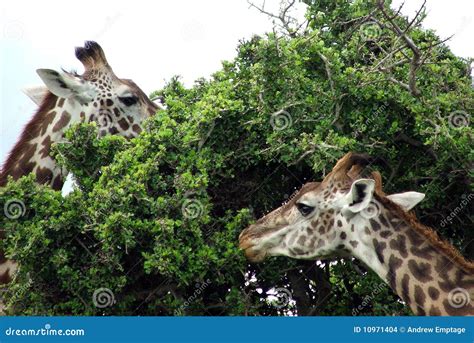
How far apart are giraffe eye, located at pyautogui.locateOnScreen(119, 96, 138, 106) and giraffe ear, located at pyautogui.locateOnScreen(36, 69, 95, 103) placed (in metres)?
0.47

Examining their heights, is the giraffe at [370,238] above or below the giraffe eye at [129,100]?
below

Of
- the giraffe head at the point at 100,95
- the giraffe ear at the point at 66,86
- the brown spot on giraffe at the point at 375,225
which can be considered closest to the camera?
the brown spot on giraffe at the point at 375,225

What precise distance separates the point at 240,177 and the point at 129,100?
2.05 meters

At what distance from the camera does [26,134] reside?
1312 cm

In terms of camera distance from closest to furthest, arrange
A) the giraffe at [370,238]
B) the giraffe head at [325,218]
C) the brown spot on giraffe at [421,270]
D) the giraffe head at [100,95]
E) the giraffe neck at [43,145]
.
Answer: the giraffe at [370,238], the brown spot on giraffe at [421,270], the giraffe head at [325,218], the giraffe neck at [43,145], the giraffe head at [100,95]

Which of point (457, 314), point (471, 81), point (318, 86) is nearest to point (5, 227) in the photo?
point (318, 86)

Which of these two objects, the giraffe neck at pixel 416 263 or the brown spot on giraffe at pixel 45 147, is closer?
the giraffe neck at pixel 416 263

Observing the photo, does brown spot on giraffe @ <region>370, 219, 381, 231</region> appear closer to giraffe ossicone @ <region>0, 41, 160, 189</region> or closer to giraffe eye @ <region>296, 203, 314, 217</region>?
giraffe eye @ <region>296, 203, 314, 217</region>

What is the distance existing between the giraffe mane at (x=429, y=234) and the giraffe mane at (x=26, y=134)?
524 centimetres

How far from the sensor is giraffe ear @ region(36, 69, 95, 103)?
42.2 feet

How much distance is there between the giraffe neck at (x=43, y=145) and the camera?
12766mm

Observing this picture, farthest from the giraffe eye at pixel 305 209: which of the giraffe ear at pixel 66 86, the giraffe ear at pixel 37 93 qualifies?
the giraffe ear at pixel 37 93

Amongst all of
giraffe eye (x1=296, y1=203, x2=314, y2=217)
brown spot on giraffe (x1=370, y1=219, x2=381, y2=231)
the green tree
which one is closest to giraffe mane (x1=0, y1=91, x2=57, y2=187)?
the green tree

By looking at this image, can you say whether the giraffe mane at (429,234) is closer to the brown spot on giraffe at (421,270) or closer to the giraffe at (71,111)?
the brown spot on giraffe at (421,270)
